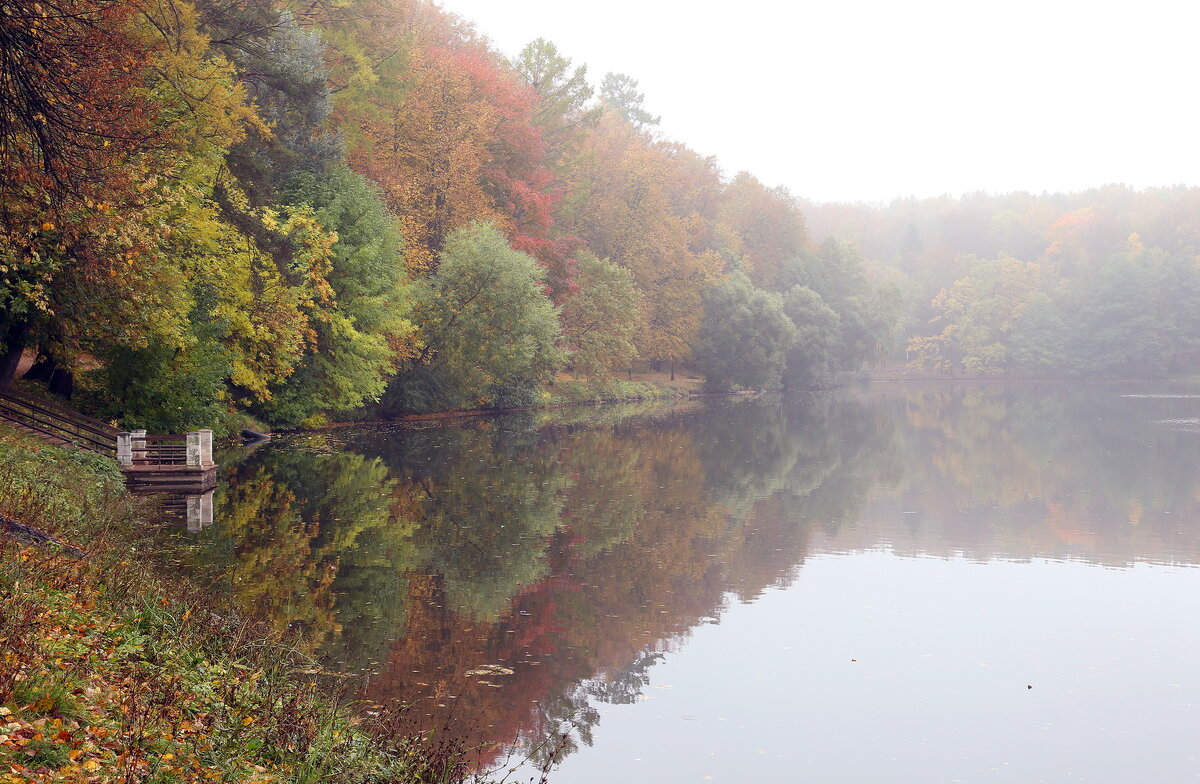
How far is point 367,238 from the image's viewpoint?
131 ft

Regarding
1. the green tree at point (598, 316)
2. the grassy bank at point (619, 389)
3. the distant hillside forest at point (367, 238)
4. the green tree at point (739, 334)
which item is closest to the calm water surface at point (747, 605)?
the distant hillside forest at point (367, 238)

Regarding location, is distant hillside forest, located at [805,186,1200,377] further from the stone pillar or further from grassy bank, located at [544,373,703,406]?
the stone pillar

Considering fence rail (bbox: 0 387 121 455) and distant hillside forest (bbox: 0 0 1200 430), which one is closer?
distant hillside forest (bbox: 0 0 1200 430)

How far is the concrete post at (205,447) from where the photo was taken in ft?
81.8

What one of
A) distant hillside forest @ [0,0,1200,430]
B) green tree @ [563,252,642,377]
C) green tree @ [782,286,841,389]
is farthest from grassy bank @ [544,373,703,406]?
green tree @ [782,286,841,389]

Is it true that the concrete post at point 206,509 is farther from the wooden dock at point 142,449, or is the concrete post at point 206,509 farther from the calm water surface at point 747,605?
the wooden dock at point 142,449

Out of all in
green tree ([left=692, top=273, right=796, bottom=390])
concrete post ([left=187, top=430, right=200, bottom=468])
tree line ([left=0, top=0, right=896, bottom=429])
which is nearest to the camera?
tree line ([left=0, top=0, right=896, bottom=429])

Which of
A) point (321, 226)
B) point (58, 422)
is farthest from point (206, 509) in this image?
point (321, 226)

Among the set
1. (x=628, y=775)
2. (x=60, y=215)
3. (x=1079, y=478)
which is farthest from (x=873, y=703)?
(x=1079, y=478)

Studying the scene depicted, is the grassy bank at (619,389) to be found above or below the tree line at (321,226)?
below

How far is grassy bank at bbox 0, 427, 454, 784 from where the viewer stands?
6.52m

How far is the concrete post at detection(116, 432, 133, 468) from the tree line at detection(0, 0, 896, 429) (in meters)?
2.27

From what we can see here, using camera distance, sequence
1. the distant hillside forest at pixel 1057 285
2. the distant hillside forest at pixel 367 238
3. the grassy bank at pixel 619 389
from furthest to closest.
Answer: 1. the distant hillside forest at pixel 1057 285
2. the grassy bank at pixel 619 389
3. the distant hillside forest at pixel 367 238

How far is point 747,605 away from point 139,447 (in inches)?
646
